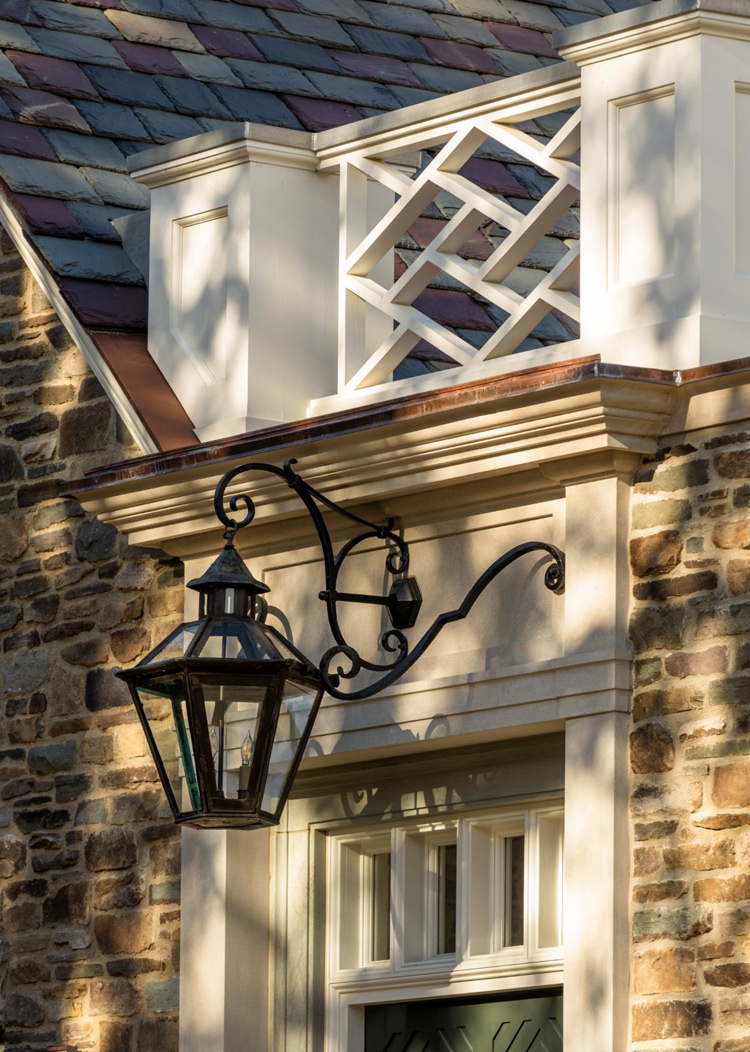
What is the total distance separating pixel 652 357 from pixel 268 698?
1.39m

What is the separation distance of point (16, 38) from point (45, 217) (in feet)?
3.70

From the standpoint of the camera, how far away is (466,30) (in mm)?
10992

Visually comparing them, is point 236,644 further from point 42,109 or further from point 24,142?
point 42,109

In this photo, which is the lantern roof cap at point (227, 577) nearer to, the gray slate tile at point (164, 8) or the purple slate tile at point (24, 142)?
the purple slate tile at point (24, 142)

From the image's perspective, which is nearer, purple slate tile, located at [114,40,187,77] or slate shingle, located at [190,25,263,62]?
purple slate tile, located at [114,40,187,77]

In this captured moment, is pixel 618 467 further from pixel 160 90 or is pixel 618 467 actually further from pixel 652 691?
pixel 160 90

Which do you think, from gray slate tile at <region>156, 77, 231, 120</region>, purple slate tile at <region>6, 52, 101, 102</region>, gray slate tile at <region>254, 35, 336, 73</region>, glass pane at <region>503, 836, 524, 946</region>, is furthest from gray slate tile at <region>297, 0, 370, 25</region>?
glass pane at <region>503, 836, 524, 946</region>

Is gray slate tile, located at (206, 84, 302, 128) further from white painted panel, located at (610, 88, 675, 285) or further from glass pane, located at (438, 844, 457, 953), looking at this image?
glass pane, located at (438, 844, 457, 953)

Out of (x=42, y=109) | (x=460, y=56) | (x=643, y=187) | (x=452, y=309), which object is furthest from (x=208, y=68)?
(x=643, y=187)

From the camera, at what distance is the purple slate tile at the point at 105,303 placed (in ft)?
27.8

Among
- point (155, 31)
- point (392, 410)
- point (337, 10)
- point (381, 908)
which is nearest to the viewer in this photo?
point (392, 410)

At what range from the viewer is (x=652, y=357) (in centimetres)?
684

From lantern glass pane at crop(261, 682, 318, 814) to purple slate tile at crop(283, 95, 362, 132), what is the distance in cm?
347

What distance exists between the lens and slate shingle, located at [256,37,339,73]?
10.1 meters
